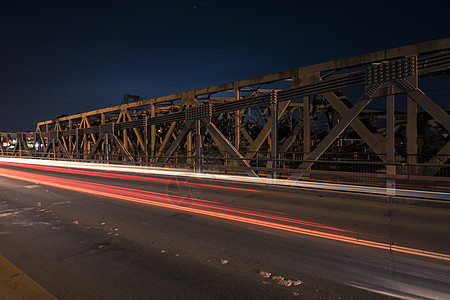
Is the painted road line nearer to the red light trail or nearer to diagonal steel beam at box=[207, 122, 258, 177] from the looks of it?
the red light trail

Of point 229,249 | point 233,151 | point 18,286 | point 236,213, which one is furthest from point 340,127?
point 18,286

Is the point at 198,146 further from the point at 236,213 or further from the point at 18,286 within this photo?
the point at 18,286

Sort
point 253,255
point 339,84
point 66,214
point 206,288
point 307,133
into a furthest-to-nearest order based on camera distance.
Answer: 1. point 307,133
2. point 339,84
3. point 66,214
4. point 253,255
5. point 206,288

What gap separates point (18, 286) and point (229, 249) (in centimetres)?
322

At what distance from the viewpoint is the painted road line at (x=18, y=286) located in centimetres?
314

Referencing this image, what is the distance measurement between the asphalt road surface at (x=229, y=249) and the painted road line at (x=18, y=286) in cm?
19

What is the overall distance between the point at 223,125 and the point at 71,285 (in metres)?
26.7

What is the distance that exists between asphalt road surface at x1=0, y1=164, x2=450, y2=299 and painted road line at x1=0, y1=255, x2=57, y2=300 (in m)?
0.19

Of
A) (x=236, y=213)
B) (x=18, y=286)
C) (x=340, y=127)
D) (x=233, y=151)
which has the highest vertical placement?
(x=340, y=127)

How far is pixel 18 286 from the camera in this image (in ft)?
11.0

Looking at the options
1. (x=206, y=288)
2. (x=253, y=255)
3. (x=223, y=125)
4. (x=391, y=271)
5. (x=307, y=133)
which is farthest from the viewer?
(x=223, y=125)

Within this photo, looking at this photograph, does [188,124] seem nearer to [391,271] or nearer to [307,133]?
[307,133]

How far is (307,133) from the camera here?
49.5ft

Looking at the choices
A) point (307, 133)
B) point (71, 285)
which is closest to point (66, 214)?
point (71, 285)
